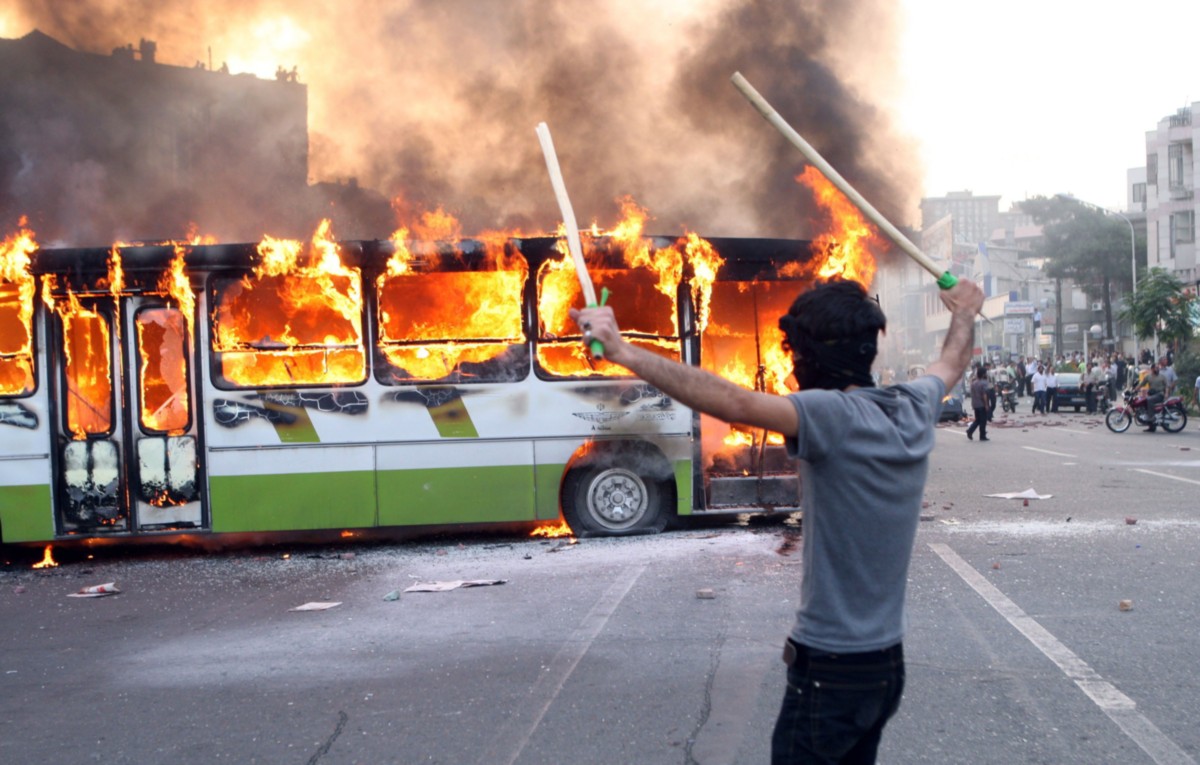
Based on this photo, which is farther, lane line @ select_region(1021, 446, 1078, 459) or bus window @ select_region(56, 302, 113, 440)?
lane line @ select_region(1021, 446, 1078, 459)

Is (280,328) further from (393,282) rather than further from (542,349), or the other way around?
(542,349)

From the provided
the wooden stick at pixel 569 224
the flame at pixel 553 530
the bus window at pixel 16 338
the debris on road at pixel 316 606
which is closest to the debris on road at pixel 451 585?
the debris on road at pixel 316 606

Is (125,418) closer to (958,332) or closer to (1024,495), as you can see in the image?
(958,332)

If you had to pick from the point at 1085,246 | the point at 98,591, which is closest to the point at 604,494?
the point at 98,591

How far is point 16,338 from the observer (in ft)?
33.9

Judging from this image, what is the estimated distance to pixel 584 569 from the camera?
9117 mm

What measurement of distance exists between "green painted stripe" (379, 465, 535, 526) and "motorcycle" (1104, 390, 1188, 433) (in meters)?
19.8

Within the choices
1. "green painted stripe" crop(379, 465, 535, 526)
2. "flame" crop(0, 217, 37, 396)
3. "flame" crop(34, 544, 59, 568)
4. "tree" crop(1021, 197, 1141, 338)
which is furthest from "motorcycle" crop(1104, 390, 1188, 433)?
"tree" crop(1021, 197, 1141, 338)

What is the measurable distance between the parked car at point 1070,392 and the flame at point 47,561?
31585 mm

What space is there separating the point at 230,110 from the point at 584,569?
18634 millimetres

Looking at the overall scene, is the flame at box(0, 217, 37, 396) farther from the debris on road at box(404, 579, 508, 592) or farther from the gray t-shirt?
the gray t-shirt

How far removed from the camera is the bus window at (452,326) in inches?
413

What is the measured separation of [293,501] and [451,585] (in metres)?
2.32

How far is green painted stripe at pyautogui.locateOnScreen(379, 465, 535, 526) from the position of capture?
10.3 meters
